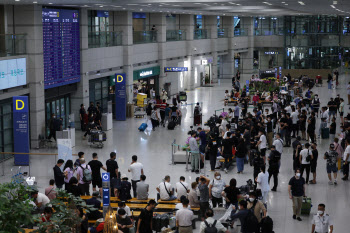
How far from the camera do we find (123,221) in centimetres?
1259

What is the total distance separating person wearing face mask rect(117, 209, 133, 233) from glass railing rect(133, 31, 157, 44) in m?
25.6

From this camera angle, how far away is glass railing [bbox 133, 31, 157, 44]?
37500mm

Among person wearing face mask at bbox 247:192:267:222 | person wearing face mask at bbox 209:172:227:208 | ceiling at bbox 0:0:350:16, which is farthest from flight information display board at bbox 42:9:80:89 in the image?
person wearing face mask at bbox 247:192:267:222

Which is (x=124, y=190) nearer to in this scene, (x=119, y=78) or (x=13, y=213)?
(x=13, y=213)

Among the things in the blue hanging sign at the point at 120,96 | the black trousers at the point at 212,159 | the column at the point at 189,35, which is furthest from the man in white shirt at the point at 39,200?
the column at the point at 189,35

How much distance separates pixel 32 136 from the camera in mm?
24891

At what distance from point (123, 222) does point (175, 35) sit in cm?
3380

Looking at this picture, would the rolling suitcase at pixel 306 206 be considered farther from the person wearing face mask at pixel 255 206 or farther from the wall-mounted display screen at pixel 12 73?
the wall-mounted display screen at pixel 12 73

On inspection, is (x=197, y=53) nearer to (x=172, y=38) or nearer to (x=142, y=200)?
(x=172, y=38)

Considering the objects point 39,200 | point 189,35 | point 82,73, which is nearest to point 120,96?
point 82,73

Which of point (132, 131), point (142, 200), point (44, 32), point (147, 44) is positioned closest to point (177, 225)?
point (142, 200)

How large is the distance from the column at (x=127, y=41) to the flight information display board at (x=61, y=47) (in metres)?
5.96

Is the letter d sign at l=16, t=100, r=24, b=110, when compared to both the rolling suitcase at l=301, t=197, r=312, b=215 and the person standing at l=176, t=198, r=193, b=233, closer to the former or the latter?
the person standing at l=176, t=198, r=193, b=233

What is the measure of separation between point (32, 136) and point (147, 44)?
15937 millimetres
